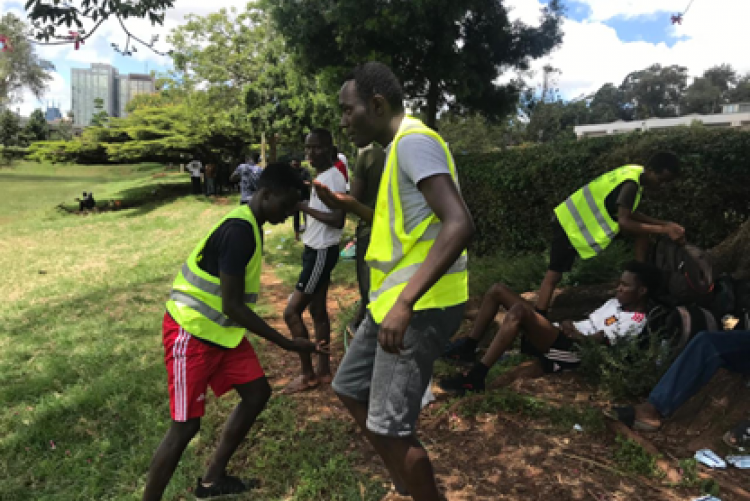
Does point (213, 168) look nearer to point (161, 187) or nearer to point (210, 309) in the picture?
point (161, 187)

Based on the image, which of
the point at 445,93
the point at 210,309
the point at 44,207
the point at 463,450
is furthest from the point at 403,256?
the point at 44,207

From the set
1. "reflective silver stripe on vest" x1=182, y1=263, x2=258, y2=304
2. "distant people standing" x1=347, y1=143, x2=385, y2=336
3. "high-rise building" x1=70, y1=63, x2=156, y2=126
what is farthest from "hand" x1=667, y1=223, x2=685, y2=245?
"high-rise building" x1=70, y1=63, x2=156, y2=126

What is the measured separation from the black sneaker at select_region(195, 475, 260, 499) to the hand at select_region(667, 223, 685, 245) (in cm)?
320

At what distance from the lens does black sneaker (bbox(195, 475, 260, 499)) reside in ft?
8.27

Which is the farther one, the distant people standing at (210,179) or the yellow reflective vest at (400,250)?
the distant people standing at (210,179)

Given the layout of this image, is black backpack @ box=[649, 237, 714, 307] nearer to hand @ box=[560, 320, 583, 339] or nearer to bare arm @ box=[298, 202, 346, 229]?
hand @ box=[560, 320, 583, 339]

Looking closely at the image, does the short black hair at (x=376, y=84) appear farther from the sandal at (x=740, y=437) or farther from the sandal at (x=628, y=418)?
the sandal at (x=740, y=437)

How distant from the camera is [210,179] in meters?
18.7

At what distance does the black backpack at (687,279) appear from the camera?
3.35 m

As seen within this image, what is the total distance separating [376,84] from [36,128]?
210 ft

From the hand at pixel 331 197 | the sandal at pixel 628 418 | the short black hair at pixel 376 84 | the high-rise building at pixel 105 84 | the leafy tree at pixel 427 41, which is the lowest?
the sandal at pixel 628 418

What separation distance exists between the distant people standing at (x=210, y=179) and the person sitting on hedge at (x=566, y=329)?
16.8m

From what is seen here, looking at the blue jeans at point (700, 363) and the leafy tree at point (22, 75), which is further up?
the leafy tree at point (22, 75)

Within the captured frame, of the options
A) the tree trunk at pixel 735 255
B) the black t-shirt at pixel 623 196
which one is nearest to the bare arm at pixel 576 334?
the black t-shirt at pixel 623 196
